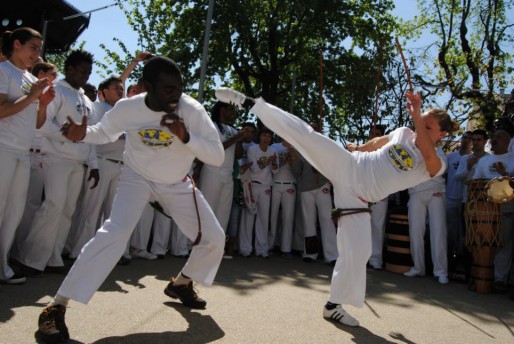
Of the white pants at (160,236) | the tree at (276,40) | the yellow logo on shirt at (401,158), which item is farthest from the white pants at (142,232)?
the tree at (276,40)

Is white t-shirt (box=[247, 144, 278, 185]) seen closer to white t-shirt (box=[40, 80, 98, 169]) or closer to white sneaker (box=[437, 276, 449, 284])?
white sneaker (box=[437, 276, 449, 284])

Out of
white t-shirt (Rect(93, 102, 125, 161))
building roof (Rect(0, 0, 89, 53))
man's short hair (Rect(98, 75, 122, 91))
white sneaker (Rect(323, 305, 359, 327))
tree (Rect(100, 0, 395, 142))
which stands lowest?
white sneaker (Rect(323, 305, 359, 327))

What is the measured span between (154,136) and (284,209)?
16.3 ft

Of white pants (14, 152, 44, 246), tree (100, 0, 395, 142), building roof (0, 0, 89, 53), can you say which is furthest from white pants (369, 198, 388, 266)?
tree (100, 0, 395, 142)

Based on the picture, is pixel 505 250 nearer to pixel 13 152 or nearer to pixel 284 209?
pixel 284 209

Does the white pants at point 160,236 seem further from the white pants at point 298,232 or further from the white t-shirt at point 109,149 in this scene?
the white pants at point 298,232

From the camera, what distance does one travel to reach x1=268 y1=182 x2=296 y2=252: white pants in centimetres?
842

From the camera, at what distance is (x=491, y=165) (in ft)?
22.9

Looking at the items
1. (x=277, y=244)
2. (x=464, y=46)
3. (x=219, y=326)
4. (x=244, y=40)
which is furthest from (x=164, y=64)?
(x=464, y=46)

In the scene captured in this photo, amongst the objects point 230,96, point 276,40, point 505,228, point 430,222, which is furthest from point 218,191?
point 276,40

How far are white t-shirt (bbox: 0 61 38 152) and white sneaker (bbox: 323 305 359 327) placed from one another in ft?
10.1

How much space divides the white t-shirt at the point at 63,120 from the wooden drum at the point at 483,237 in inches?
194

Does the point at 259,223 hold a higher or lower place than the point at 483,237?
higher

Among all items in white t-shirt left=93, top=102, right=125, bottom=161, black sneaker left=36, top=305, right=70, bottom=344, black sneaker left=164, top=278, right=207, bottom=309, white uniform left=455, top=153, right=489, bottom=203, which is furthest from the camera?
white uniform left=455, top=153, right=489, bottom=203
